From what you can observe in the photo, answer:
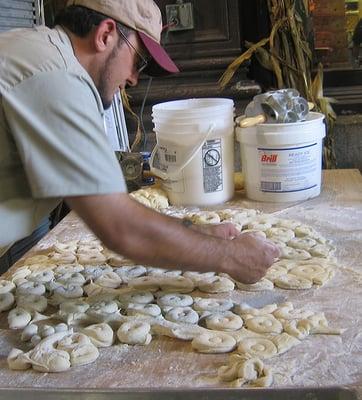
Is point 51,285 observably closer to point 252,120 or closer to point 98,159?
point 98,159

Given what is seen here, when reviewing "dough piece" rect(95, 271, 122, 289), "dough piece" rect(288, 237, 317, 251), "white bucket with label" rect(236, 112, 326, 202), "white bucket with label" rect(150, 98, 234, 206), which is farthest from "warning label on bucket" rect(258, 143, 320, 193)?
"dough piece" rect(95, 271, 122, 289)

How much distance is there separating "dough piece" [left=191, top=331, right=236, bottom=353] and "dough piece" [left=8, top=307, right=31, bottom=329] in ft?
1.20

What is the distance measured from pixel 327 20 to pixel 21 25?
1.36 metres

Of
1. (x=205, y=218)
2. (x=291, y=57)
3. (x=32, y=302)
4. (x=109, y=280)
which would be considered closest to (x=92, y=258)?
(x=109, y=280)

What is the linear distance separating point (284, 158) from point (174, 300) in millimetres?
827

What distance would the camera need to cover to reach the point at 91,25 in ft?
4.04

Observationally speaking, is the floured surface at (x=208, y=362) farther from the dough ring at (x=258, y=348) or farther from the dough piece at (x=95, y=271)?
the dough piece at (x=95, y=271)

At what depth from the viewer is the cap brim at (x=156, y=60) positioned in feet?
4.20

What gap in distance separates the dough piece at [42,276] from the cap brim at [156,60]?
0.55m

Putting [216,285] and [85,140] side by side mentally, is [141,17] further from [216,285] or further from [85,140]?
[216,285]

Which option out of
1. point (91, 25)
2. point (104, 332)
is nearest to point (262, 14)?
point (91, 25)

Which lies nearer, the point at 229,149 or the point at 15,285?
the point at 15,285

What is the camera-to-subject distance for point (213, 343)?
1.07 metres

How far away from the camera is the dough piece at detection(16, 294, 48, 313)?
1.27 m
